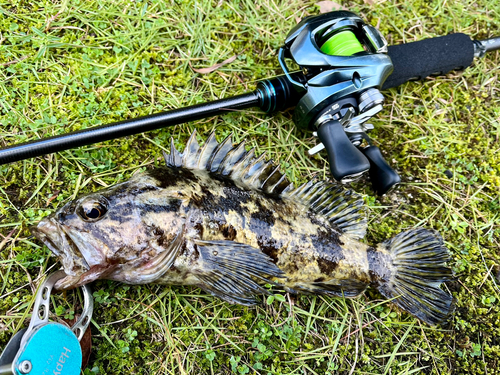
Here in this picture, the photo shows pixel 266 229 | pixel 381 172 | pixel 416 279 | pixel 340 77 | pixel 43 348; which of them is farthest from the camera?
pixel 381 172

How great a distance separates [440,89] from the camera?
3.49 metres

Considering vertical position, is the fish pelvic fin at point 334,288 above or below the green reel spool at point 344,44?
below

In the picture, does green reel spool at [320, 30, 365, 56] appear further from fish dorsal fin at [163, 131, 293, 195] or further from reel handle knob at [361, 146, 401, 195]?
fish dorsal fin at [163, 131, 293, 195]

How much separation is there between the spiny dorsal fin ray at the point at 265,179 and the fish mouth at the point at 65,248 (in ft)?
2.69

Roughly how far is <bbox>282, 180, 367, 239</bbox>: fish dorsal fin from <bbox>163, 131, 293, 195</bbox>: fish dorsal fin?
6.0 inches

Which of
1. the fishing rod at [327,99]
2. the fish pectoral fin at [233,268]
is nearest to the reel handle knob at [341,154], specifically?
the fishing rod at [327,99]

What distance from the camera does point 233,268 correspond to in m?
2.35

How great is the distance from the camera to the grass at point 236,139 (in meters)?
2.59

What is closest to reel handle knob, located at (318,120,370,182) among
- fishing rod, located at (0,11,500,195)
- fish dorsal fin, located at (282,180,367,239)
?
fishing rod, located at (0,11,500,195)

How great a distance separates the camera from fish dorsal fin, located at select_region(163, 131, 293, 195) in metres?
2.58

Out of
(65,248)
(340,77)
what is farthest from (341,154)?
(65,248)

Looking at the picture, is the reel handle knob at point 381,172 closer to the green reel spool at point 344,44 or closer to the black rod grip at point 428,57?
the black rod grip at point 428,57

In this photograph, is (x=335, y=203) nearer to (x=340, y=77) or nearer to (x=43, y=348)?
(x=340, y=77)

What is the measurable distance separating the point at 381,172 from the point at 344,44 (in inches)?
40.3
